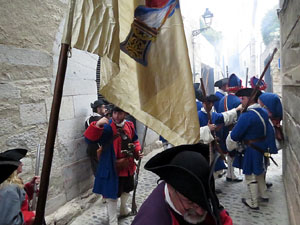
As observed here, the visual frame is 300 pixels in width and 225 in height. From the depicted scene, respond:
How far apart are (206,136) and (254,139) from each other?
832 mm

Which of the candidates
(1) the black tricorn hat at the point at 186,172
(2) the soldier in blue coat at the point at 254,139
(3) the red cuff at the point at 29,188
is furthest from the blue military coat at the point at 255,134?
(3) the red cuff at the point at 29,188

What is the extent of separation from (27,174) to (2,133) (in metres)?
0.70

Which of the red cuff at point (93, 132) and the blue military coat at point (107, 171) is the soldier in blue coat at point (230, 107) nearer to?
the blue military coat at point (107, 171)

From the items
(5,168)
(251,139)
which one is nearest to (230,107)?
(251,139)

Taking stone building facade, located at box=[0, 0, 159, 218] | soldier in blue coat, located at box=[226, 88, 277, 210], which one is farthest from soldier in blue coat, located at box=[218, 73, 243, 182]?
stone building facade, located at box=[0, 0, 159, 218]

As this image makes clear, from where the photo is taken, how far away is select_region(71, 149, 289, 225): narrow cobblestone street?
418 centimetres

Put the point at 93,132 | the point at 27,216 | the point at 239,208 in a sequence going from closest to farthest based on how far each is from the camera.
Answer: the point at 27,216, the point at 93,132, the point at 239,208

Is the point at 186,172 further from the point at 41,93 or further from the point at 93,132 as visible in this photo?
the point at 41,93

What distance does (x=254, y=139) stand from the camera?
4520 millimetres

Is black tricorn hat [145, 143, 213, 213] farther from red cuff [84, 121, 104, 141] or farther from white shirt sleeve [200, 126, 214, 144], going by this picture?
white shirt sleeve [200, 126, 214, 144]

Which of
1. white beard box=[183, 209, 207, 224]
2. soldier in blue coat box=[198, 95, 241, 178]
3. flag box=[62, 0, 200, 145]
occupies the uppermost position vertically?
flag box=[62, 0, 200, 145]

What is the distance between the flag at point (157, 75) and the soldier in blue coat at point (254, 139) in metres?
2.79

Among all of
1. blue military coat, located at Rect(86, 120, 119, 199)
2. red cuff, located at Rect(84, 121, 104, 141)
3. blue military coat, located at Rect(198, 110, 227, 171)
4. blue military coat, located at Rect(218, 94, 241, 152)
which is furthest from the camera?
blue military coat, located at Rect(218, 94, 241, 152)

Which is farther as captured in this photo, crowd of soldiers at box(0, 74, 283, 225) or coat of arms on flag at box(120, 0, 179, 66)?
coat of arms on flag at box(120, 0, 179, 66)
